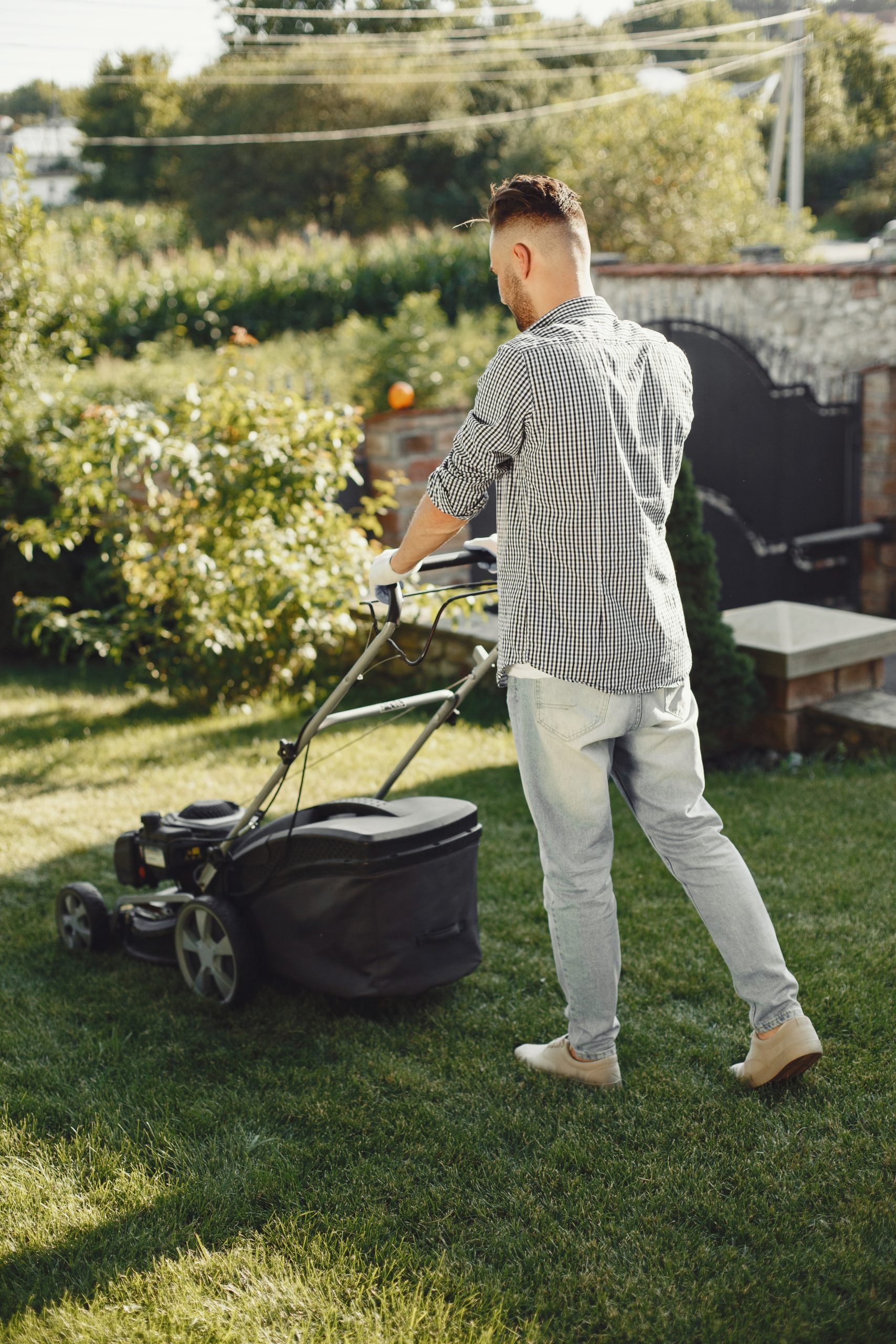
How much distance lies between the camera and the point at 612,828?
2527mm

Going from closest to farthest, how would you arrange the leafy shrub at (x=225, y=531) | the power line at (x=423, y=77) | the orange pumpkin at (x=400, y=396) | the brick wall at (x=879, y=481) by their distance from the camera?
the leafy shrub at (x=225, y=531), the orange pumpkin at (x=400, y=396), the brick wall at (x=879, y=481), the power line at (x=423, y=77)

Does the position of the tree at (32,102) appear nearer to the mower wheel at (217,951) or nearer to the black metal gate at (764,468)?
the black metal gate at (764,468)

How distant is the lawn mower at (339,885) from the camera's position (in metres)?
2.89

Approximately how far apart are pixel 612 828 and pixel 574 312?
1.03 metres

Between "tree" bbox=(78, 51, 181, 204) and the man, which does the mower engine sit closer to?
the man

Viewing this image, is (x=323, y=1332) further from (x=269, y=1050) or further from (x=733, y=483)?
(x=733, y=483)

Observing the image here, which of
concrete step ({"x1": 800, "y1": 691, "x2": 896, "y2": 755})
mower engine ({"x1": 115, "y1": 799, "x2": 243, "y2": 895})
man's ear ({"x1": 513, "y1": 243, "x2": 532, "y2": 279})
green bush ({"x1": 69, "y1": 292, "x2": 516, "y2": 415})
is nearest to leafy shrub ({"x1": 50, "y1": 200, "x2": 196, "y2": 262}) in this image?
green bush ({"x1": 69, "y1": 292, "x2": 516, "y2": 415})

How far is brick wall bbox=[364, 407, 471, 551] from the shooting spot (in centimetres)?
666

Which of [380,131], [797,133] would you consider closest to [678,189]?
[797,133]

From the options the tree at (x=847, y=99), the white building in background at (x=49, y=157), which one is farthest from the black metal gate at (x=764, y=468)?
the white building in background at (x=49, y=157)

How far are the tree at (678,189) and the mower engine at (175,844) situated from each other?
11144 millimetres

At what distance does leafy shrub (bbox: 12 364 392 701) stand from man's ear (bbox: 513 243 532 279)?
2955mm

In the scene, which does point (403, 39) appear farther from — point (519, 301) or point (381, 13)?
point (519, 301)

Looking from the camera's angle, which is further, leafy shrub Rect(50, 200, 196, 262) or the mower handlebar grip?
leafy shrub Rect(50, 200, 196, 262)
